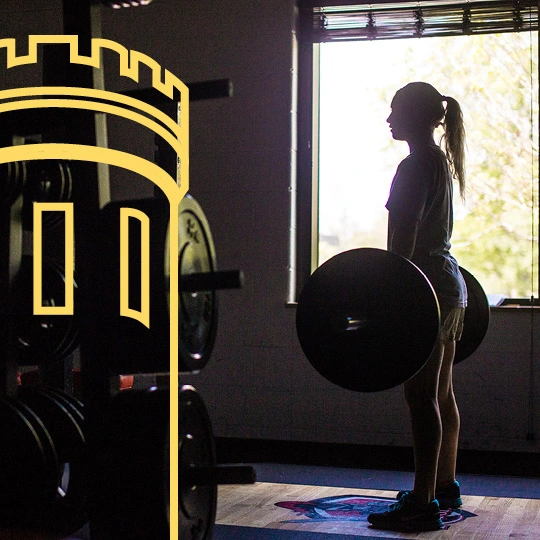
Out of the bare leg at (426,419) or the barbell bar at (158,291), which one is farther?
the bare leg at (426,419)

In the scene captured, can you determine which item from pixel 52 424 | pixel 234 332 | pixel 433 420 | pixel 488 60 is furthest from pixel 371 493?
pixel 488 60

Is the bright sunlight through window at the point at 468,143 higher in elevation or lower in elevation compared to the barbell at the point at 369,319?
higher

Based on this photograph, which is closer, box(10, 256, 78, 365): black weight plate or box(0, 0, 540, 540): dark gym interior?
box(10, 256, 78, 365): black weight plate

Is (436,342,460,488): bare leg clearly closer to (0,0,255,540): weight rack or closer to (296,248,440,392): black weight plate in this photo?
(296,248,440,392): black weight plate

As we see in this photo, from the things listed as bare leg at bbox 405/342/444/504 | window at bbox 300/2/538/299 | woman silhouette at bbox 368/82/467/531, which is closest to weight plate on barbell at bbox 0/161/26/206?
woman silhouette at bbox 368/82/467/531

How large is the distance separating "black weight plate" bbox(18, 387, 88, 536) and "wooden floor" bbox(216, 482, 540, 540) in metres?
0.90

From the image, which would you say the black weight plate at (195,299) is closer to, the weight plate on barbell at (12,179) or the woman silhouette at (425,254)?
the weight plate on barbell at (12,179)

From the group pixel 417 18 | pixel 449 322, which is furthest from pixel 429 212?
pixel 417 18

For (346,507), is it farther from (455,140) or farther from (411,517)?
(455,140)

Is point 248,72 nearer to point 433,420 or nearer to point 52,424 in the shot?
point 433,420

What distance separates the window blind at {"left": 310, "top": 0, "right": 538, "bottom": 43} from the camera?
12.6 feet

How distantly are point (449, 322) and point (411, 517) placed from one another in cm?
58

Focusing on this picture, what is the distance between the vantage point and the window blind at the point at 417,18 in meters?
3.85

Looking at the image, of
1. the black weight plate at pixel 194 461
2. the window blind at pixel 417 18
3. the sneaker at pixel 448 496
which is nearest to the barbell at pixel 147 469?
the black weight plate at pixel 194 461
